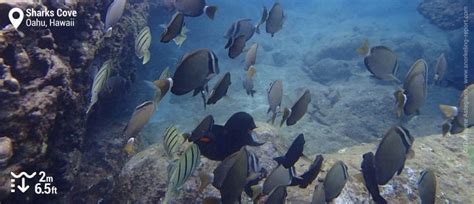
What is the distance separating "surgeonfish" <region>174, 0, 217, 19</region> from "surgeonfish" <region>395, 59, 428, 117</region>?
8.52 feet

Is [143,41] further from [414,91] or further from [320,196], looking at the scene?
[414,91]

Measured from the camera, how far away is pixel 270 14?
622 centimetres

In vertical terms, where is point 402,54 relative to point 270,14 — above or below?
below

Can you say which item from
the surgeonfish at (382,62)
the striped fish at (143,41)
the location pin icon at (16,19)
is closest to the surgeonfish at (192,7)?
the striped fish at (143,41)

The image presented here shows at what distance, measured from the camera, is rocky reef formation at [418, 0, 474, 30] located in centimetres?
1681

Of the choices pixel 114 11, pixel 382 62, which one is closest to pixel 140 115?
pixel 114 11

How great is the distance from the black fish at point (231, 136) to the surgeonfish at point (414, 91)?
160 centimetres

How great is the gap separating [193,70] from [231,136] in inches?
32.2

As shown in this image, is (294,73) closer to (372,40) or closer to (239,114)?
(372,40)

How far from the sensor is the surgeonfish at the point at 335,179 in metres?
3.30

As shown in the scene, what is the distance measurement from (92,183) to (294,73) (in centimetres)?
1133

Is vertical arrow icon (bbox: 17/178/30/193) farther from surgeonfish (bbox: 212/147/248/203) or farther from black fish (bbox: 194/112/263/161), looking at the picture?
surgeonfish (bbox: 212/147/248/203)

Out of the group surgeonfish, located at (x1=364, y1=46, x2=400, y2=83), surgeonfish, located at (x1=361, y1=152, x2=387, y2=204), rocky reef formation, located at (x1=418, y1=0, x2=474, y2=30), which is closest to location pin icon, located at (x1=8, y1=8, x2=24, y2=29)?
surgeonfish, located at (x1=361, y1=152, x2=387, y2=204)

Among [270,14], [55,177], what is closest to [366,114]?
[270,14]
